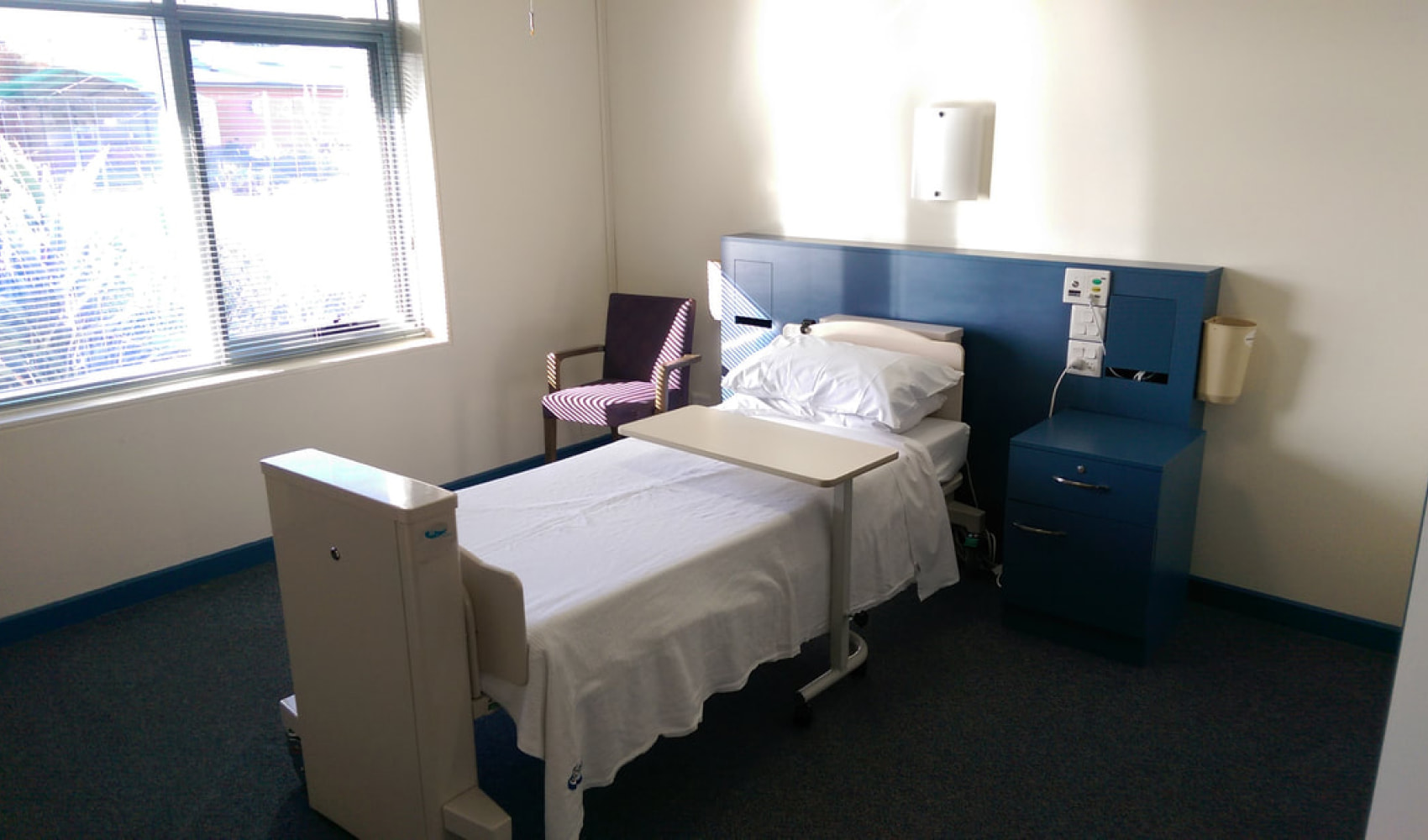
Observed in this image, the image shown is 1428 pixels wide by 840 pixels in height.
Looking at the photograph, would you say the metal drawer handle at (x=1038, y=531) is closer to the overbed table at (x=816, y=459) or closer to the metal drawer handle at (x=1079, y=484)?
the metal drawer handle at (x=1079, y=484)

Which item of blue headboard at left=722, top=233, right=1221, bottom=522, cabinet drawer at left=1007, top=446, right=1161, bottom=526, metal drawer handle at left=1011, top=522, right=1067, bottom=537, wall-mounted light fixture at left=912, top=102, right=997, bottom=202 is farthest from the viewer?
wall-mounted light fixture at left=912, top=102, right=997, bottom=202

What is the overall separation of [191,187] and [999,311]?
3047mm

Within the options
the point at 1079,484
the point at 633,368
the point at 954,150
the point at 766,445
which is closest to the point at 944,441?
the point at 1079,484

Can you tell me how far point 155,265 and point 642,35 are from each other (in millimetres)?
2420

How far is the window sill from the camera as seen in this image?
3320 millimetres

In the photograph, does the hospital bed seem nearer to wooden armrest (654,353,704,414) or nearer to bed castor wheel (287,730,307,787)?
bed castor wheel (287,730,307,787)

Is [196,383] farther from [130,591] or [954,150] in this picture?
[954,150]

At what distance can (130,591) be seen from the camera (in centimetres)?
355

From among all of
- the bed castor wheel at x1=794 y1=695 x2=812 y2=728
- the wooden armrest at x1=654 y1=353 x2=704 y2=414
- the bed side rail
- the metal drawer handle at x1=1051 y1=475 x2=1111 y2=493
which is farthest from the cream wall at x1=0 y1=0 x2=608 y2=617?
the metal drawer handle at x1=1051 y1=475 x2=1111 y2=493

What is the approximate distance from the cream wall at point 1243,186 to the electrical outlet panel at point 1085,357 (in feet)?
1.17

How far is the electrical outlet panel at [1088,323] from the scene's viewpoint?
10.9 ft

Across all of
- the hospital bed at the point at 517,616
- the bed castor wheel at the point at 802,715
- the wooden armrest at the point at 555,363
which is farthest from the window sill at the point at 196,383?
the bed castor wheel at the point at 802,715

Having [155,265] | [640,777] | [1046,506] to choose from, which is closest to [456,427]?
[155,265]

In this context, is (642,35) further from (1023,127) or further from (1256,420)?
(1256,420)
